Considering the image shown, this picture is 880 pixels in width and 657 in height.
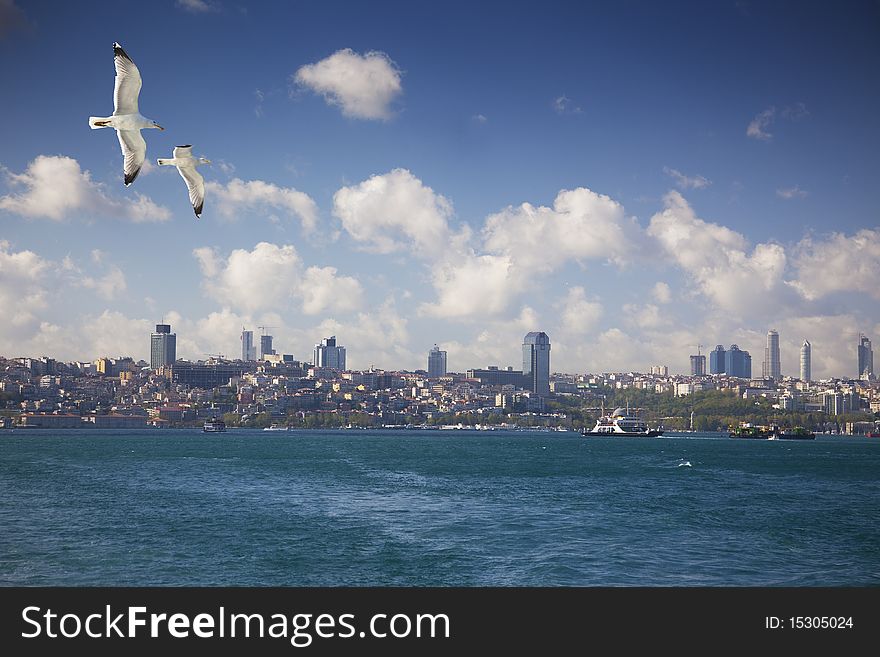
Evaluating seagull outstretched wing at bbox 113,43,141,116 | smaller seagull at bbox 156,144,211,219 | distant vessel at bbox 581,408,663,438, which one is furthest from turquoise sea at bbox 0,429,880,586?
distant vessel at bbox 581,408,663,438

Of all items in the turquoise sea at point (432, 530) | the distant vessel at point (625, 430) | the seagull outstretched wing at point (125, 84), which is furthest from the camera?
the distant vessel at point (625, 430)

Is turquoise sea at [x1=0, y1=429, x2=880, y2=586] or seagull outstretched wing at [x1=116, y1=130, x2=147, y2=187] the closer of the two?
seagull outstretched wing at [x1=116, y1=130, x2=147, y2=187]

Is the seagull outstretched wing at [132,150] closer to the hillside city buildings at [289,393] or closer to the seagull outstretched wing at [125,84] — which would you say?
the seagull outstretched wing at [125,84]

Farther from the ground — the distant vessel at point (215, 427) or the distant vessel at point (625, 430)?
the distant vessel at point (625, 430)

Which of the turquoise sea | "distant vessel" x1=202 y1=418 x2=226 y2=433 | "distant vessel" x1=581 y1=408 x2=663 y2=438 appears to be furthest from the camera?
"distant vessel" x1=202 y1=418 x2=226 y2=433

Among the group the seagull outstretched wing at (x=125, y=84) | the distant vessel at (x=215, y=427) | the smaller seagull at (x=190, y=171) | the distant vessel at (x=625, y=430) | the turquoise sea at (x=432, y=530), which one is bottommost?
the distant vessel at (x=215, y=427)

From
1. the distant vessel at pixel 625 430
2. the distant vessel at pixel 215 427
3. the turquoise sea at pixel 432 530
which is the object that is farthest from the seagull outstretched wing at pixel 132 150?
the distant vessel at pixel 215 427

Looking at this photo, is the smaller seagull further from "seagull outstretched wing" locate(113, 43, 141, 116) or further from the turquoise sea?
Result: the turquoise sea
